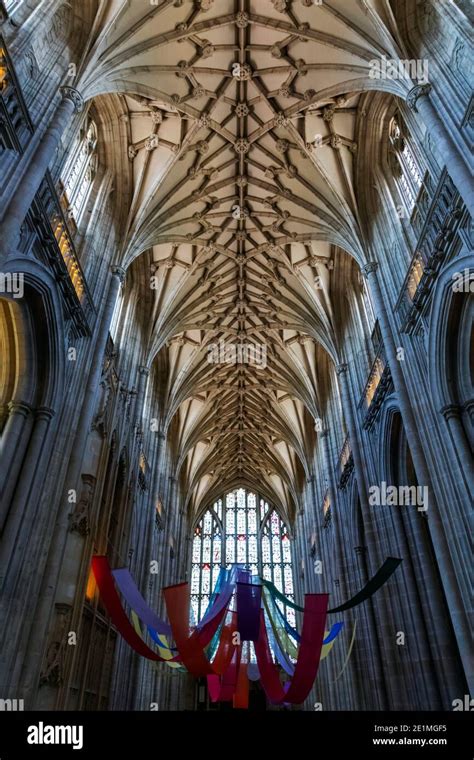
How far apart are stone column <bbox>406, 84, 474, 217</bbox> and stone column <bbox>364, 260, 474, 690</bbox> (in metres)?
4.40

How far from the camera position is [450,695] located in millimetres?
9492

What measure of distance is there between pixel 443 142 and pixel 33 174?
24.6ft

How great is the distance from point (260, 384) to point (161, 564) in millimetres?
10992

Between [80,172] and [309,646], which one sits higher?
[80,172]

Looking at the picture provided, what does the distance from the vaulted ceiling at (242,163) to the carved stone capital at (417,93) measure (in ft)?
1.79

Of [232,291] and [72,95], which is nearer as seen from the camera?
[72,95]

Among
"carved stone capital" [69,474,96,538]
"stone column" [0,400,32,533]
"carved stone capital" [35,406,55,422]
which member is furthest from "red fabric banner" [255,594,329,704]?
"carved stone capital" [35,406,55,422]

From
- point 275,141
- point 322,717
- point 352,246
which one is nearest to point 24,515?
point 322,717

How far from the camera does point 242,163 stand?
17141mm

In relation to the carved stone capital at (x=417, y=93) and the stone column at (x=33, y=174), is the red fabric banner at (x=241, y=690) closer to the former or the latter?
the stone column at (x=33, y=174)

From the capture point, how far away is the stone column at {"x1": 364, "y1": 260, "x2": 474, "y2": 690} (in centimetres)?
819

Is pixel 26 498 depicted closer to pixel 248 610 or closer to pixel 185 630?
pixel 185 630

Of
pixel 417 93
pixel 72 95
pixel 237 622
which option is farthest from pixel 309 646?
pixel 72 95

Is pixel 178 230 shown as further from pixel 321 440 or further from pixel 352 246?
pixel 321 440
